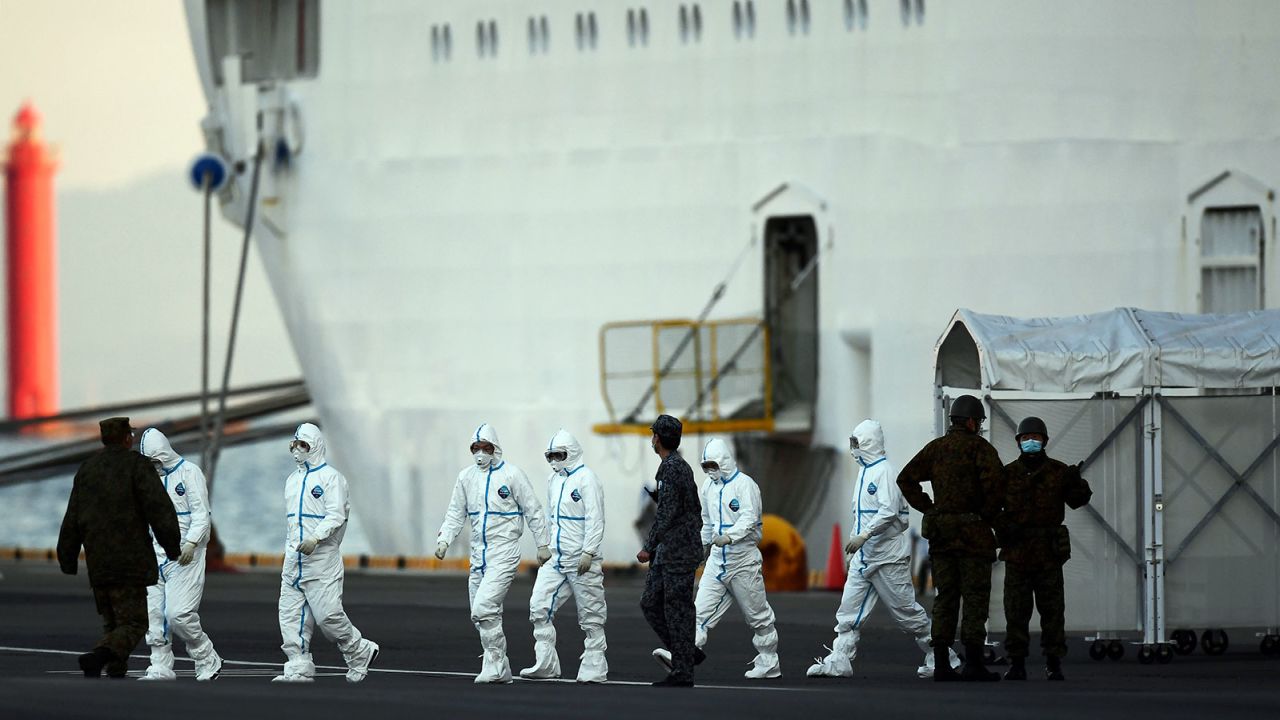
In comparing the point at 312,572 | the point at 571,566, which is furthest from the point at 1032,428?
the point at 312,572

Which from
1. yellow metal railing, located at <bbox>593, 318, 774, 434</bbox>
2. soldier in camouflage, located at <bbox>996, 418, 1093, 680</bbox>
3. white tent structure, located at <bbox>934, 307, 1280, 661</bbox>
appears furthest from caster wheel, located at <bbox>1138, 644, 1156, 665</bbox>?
yellow metal railing, located at <bbox>593, 318, 774, 434</bbox>

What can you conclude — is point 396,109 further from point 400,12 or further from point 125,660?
point 125,660

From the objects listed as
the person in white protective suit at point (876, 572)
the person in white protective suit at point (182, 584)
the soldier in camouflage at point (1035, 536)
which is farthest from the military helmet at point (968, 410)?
the person in white protective suit at point (182, 584)

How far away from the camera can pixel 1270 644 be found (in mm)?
17688

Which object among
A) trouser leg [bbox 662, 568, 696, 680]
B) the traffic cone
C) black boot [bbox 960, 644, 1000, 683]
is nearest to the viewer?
trouser leg [bbox 662, 568, 696, 680]

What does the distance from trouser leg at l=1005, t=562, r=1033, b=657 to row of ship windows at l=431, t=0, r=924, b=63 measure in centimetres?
1274

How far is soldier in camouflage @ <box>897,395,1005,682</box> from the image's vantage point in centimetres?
1495

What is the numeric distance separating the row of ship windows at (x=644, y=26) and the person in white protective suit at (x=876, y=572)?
12098 mm

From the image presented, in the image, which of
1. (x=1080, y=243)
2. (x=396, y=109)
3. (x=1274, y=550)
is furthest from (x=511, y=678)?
(x=396, y=109)

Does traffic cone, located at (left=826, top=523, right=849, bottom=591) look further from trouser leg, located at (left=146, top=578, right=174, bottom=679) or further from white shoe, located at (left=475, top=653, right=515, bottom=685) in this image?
trouser leg, located at (left=146, top=578, right=174, bottom=679)

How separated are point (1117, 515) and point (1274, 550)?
121 centimetres

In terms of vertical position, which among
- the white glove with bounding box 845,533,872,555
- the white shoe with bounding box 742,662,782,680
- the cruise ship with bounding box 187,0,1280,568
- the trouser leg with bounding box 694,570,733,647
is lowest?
the white shoe with bounding box 742,662,782,680

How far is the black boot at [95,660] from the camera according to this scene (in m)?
14.8

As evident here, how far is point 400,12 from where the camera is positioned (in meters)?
30.8
